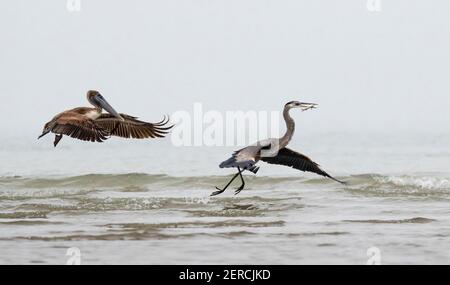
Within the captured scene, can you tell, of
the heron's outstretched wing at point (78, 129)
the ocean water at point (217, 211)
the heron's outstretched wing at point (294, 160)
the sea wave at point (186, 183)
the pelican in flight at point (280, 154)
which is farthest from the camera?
the sea wave at point (186, 183)

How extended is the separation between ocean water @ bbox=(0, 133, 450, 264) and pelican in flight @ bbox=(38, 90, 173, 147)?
110 centimetres

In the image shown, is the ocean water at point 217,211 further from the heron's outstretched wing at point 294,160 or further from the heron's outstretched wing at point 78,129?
the heron's outstretched wing at point 78,129

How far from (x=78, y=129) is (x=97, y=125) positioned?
353 millimetres

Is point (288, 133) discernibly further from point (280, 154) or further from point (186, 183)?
point (186, 183)

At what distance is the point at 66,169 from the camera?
24.1 metres

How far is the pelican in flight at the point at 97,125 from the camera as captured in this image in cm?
1368

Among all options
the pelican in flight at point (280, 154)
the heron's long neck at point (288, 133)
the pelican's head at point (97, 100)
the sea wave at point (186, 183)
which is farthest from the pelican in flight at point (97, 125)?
the sea wave at point (186, 183)

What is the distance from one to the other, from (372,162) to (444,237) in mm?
12750

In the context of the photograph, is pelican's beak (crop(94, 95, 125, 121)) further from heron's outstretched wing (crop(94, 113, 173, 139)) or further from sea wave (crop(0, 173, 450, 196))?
sea wave (crop(0, 173, 450, 196))

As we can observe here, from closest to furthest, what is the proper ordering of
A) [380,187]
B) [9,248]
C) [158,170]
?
1. [9,248]
2. [380,187]
3. [158,170]

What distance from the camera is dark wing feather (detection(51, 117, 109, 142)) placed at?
44.8ft

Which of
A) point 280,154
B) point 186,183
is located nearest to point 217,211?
point 280,154
